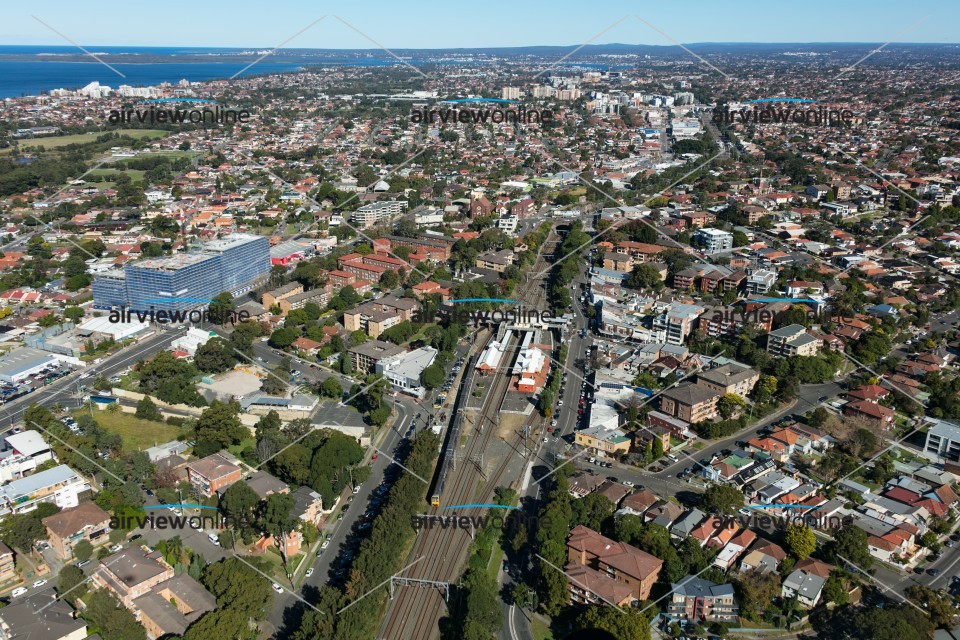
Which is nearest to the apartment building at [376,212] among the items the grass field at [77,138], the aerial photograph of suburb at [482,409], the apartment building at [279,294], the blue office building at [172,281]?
the aerial photograph of suburb at [482,409]

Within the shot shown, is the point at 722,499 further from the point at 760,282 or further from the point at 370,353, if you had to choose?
the point at 760,282

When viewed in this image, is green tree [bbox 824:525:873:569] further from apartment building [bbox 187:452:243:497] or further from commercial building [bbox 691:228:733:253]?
commercial building [bbox 691:228:733:253]

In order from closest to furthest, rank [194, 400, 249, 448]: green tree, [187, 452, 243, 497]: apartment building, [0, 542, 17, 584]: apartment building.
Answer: [0, 542, 17, 584]: apartment building → [187, 452, 243, 497]: apartment building → [194, 400, 249, 448]: green tree

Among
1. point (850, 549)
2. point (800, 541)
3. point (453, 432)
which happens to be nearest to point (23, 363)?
point (453, 432)

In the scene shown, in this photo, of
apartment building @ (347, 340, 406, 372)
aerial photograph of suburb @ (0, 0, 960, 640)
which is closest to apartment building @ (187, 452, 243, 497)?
aerial photograph of suburb @ (0, 0, 960, 640)

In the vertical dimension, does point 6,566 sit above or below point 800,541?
below

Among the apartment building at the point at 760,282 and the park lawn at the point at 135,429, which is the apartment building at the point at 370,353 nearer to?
the park lawn at the point at 135,429

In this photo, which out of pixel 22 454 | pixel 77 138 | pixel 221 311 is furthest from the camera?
pixel 77 138
